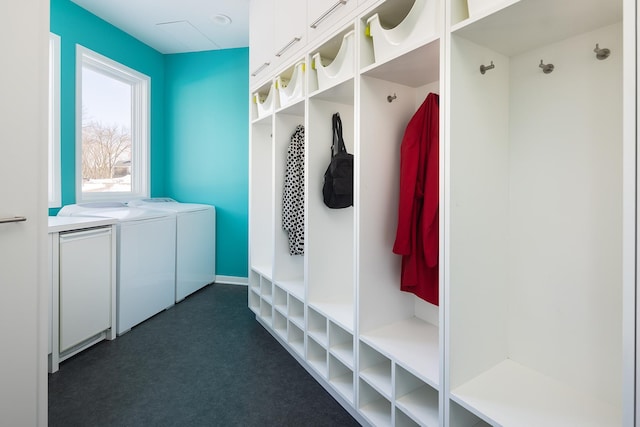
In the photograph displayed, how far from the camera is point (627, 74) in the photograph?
2.41 feet

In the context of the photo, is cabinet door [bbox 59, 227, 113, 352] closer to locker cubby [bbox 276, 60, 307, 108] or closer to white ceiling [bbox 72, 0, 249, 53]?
locker cubby [bbox 276, 60, 307, 108]

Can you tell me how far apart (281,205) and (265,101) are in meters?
0.82

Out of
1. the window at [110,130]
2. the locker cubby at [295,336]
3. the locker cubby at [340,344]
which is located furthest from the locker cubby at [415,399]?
the window at [110,130]

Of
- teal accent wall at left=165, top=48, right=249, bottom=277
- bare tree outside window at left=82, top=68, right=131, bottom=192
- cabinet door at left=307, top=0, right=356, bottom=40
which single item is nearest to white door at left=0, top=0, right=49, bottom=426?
cabinet door at left=307, top=0, right=356, bottom=40

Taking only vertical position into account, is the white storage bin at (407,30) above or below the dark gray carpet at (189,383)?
above

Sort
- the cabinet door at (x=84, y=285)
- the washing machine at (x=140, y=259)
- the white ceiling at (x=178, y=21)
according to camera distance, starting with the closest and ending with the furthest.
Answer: the cabinet door at (x=84, y=285) → the washing machine at (x=140, y=259) → the white ceiling at (x=178, y=21)

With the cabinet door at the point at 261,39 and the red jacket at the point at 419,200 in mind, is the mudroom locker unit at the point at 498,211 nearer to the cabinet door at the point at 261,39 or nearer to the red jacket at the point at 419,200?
the red jacket at the point at 419,200

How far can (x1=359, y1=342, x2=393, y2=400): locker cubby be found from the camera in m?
1.42

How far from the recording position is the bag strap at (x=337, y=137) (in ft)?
6.38

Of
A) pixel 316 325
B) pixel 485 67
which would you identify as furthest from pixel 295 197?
pixel 485 67

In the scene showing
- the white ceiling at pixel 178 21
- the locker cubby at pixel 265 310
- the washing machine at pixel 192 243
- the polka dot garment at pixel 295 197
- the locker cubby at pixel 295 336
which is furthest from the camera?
→ the washing machine at pixel 192 243

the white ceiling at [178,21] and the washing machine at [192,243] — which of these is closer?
the white ceiling at [178,21]

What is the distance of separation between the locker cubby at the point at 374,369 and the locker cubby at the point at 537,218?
14.9 inches

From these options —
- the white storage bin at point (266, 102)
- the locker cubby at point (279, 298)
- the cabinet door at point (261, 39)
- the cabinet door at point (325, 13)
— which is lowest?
the locker cubby at point (279, 298)
